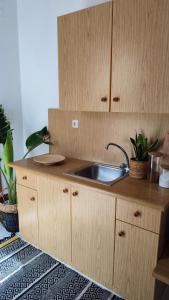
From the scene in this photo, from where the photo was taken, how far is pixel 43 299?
1590mm

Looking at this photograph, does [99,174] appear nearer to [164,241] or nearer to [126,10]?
[164,241]

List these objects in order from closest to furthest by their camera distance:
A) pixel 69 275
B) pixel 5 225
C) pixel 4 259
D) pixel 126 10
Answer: pixel 126 10 → pixel 69 275 → pixel 4 259 → pixel 5 225

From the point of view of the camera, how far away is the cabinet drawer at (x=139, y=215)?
1260 mm

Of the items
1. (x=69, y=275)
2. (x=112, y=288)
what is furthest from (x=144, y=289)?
(x=69, y=275)

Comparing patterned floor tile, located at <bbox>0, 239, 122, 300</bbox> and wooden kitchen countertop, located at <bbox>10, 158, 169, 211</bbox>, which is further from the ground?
wooden kitchen countertop, located at <bbox>10, 158, 169, 211</bbox>

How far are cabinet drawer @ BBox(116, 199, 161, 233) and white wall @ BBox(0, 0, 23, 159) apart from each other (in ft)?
5.90

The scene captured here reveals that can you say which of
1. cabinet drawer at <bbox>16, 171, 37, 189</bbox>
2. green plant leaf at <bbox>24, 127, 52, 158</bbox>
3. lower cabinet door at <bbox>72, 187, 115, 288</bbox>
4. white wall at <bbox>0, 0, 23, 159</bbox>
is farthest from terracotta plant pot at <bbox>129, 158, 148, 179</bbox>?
white wall at <bbox>0, 0, 23, 159</bbox>

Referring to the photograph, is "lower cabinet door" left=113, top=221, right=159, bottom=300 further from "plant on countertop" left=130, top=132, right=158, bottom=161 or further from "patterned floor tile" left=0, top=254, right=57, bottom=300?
"patterned floor tile" left=0, top=254, right=57, bottom=300

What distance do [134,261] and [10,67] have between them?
2.31m

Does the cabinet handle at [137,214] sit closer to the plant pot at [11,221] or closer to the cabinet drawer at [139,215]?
the cabinet drawer at [139,215]

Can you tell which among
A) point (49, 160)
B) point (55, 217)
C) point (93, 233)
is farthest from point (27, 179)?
point (93, 233)

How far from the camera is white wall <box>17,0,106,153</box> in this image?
222 centimetres

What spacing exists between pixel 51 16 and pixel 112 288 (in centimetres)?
242

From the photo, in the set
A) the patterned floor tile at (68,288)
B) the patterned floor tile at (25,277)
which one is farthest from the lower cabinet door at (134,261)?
the patterned floor tile at (25,277)
